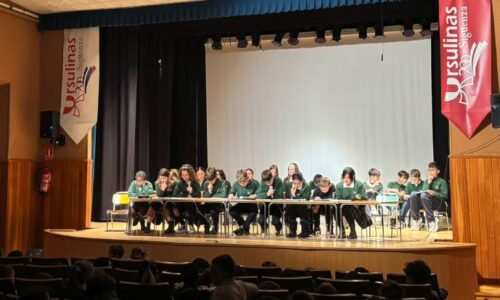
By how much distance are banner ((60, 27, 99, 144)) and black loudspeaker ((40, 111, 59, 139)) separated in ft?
0.56

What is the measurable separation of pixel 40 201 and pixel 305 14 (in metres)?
6.29

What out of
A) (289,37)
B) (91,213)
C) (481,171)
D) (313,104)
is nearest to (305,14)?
(289,37)

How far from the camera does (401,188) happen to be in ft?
33.3

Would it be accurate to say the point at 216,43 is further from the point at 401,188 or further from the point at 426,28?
the point at 401,188

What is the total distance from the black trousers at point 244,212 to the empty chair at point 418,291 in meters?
4.39

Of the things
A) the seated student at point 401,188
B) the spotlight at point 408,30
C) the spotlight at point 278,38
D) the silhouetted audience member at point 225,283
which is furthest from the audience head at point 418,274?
the spotlight at point 278,38

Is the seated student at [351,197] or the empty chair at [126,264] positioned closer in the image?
the empty chair at [126,264]

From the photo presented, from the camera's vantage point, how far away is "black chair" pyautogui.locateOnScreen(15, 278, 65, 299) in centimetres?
432

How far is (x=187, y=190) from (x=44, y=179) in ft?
10.9

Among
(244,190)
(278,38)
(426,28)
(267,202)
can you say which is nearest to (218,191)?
(244,190)

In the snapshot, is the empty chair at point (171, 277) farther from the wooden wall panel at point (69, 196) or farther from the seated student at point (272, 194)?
the wooden wall panel at point (69, 196)

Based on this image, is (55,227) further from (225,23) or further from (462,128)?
(462,128)

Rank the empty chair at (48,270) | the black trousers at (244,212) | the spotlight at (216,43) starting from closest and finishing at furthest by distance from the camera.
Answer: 1. the empty chair at (48,270)
2. the black trousers at (244,212)
3. the spotlight at (216,43)

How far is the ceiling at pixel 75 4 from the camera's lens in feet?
32.5
